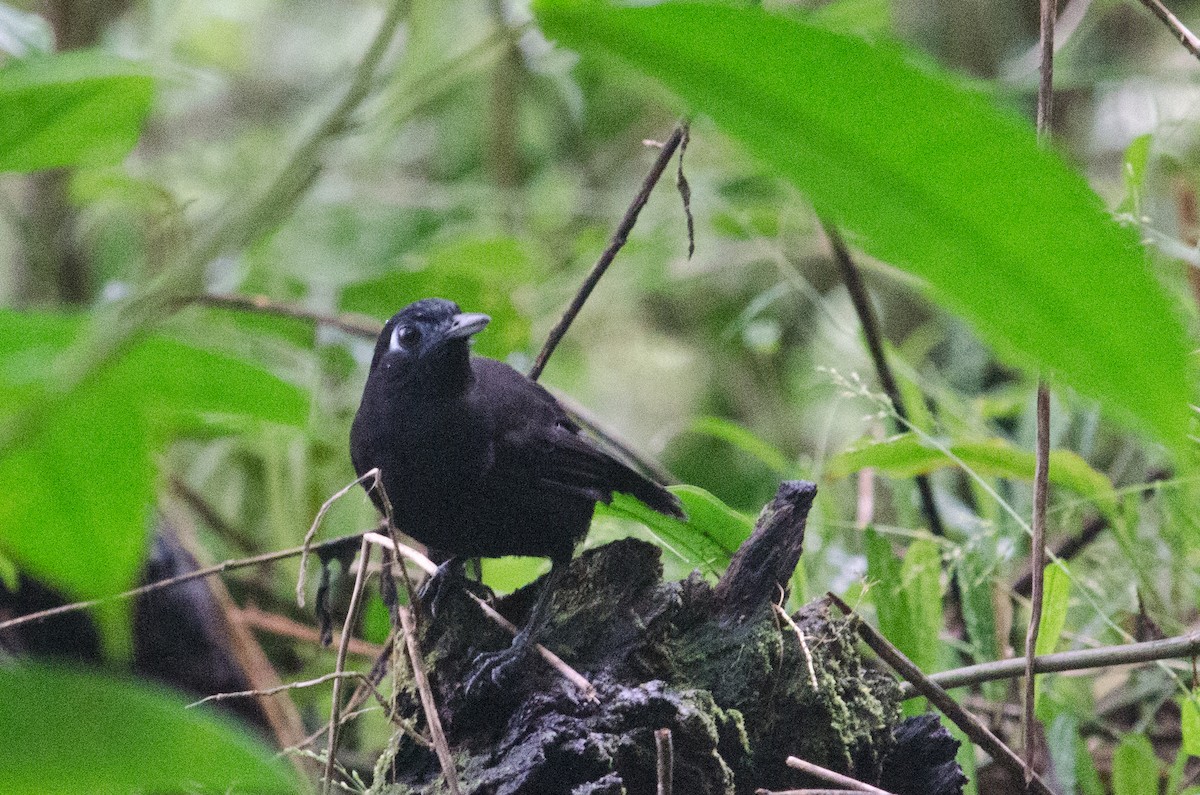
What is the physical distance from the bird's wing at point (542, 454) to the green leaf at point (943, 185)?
1.30 m

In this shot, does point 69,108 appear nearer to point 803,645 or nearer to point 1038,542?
point 803,645

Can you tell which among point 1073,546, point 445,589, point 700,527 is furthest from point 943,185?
point 1073,546

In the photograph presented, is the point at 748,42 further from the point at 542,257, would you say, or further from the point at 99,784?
the point at 542,257

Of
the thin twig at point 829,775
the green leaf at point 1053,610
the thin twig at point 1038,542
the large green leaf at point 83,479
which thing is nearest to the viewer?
the large green leaf at point 83,479

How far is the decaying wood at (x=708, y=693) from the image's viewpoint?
1.31 meters

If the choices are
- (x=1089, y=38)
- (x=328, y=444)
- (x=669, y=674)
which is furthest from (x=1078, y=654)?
(x=1089, y=38)

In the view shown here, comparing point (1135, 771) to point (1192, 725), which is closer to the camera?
point (1192, 725)

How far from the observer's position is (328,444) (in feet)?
9.91

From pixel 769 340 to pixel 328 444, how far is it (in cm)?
128

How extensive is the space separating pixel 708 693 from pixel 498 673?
26cm

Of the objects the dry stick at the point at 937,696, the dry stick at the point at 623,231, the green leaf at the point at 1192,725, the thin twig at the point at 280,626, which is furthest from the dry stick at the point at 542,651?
the thin twig at the point at 280,626

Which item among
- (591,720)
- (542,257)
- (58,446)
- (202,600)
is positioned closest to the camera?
(58,446)

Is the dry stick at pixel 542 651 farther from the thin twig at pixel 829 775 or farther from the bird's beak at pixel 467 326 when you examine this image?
the bird's beak at pixel 467 326

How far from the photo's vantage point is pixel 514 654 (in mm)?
1375
